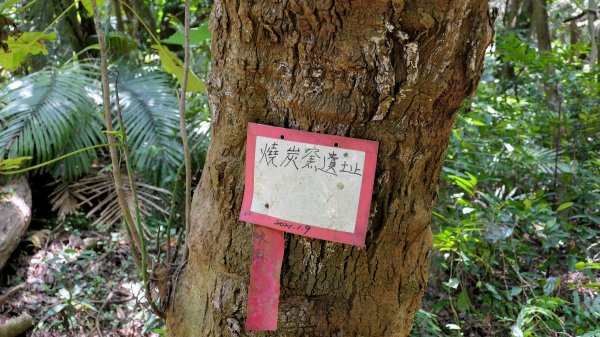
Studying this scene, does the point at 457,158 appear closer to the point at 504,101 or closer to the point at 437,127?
the point at 504,101

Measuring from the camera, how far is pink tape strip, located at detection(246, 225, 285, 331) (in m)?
1.02

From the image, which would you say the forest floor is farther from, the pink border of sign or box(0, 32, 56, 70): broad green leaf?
the pink border of sign

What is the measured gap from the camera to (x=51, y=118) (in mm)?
3354

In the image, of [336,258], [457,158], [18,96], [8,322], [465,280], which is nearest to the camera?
[336,258]

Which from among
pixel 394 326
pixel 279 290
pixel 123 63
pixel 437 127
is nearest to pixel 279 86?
pixel 437 127

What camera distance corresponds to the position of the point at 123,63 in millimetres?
4219

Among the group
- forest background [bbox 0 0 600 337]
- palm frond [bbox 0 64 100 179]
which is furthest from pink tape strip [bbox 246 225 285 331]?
palm frond [bbox 0 64 100 179]

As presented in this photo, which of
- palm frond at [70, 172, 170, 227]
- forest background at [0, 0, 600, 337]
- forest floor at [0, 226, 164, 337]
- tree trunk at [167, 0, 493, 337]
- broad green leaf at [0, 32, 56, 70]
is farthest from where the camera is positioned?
palm frond at [70, 172, 170, 227]

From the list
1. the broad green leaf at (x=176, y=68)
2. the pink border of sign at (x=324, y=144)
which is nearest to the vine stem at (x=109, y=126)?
the broad green leaf at (x=176, y=68)

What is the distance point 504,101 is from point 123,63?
2.88 meters

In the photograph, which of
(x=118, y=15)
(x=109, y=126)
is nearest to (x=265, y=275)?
(x=109, y=126)

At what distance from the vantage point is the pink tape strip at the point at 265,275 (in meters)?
1.02

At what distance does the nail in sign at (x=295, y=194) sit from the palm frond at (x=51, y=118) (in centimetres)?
259

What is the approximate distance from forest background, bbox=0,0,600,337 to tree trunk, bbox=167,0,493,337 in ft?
2.80
